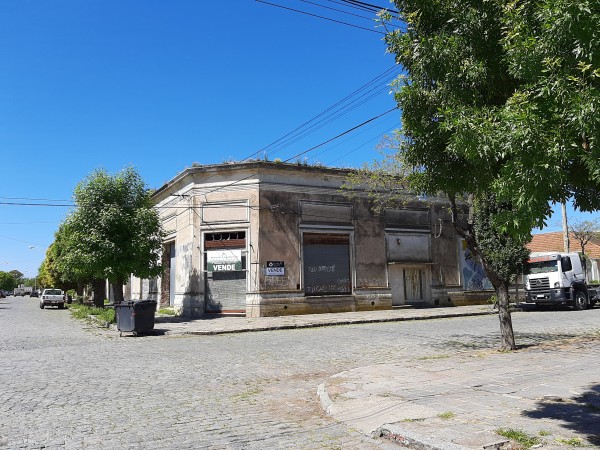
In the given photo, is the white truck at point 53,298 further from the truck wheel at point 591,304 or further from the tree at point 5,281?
the tree at point 5,281

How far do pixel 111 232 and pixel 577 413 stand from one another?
22.0 m

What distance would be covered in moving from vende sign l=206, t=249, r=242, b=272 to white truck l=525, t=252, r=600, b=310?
50.3ft

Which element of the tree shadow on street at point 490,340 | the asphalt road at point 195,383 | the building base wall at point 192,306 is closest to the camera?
the asphalt road at point 195,383

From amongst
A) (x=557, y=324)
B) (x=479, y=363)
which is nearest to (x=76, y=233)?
(x=479, y=363)

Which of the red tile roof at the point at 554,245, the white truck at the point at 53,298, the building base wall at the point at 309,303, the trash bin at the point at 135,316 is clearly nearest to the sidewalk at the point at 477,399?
the trash bin at the point at 135,316

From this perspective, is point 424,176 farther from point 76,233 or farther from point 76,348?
point 76,233

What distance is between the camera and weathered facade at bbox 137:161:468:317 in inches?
953

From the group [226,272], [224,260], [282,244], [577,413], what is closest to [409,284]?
[282,244]

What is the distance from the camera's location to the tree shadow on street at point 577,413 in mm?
5211

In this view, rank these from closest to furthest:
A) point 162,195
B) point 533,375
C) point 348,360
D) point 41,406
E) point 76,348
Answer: point 41,406
point 533,375
point 348,360
point 76,348
point 162,195

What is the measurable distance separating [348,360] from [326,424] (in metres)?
5.13

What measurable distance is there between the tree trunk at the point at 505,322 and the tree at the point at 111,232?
1744 centimetres

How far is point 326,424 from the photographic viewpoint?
20.4 feet

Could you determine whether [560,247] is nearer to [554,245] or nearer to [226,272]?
[554,245]
